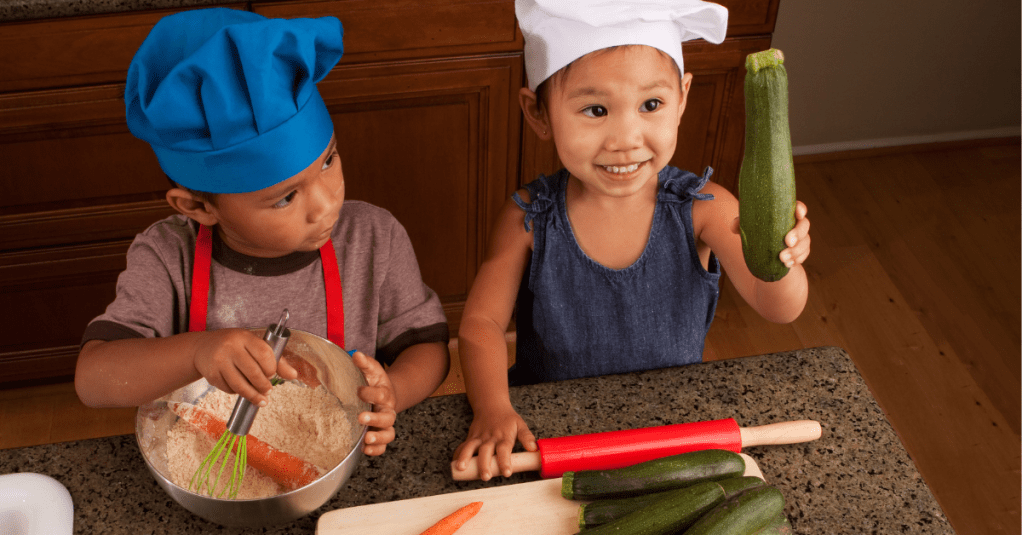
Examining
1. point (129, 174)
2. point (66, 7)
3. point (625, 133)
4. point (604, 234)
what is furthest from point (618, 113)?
point (129, 174)

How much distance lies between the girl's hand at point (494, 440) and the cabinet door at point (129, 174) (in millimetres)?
969

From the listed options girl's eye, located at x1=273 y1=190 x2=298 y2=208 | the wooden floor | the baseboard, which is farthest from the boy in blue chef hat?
→ the baseboard

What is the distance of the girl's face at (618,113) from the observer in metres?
0.94

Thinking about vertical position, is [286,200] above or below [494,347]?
above

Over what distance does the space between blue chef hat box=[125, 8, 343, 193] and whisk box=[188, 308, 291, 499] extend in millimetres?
171

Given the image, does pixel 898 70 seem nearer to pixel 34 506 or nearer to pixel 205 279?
pixel 205 279

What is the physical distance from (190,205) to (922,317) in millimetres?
2035

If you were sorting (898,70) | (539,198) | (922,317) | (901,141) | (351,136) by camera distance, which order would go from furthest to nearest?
(901,141)
(898,70)
(922,317)
(351,136)
(539,198)

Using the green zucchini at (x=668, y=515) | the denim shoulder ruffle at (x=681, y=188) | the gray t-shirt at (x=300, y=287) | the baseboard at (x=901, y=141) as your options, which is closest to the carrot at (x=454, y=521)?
the green zucchini at (x=668, y=515)

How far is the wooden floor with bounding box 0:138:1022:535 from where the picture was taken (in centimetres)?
195

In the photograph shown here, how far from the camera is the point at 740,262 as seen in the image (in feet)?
3.51

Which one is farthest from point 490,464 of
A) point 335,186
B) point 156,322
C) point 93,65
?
point 93,65

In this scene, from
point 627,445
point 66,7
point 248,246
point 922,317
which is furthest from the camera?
point 922,317

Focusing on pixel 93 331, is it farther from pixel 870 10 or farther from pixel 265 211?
pixel 870 10
